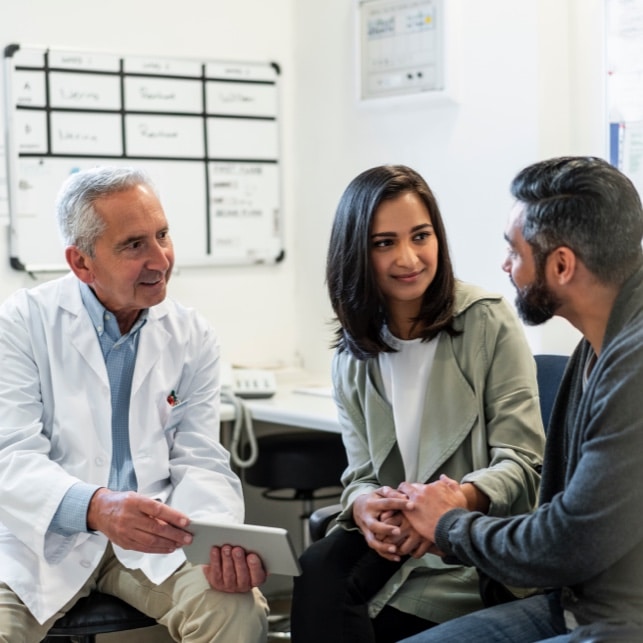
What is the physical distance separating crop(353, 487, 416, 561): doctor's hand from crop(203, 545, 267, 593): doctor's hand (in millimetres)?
211

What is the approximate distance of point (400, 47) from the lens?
3172mm

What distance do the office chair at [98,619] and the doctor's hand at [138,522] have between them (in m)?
0.17

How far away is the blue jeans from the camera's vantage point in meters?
1.76

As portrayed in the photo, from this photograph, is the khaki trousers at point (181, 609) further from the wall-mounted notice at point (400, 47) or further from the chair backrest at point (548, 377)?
the wall-mounted notice at point (400, 47)

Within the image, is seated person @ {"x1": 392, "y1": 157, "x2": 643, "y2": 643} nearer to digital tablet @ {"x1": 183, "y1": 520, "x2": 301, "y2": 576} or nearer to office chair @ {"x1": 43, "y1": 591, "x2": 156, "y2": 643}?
digital tablet @ {"x1": 183, "y1": 520, "x2": 301, "y2": 576}

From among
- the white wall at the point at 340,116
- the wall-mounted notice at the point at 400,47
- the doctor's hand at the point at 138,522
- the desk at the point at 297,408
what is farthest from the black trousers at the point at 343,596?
the wall-mounted notice at the point at 400,47

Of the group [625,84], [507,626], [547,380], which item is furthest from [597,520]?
[625,84]

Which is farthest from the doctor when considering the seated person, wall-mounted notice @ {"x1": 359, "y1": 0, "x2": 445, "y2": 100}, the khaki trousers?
wall-mounted notice @ {"x1": 359, "y1": 0, "x2": 445, "y2": 100}

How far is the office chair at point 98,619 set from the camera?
2.10 m

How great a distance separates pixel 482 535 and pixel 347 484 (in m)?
0.57

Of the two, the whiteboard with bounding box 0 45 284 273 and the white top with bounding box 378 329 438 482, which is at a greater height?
the whiteboard with bounding box 0 45 284 273

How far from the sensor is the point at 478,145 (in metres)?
3.01

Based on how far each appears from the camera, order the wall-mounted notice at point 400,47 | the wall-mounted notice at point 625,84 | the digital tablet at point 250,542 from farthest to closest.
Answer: the wall-mounted notice at point 400,47 → the wall-mounted notice at point 625,84 → the digital tablet at point 250,542

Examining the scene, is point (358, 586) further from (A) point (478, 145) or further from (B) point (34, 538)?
(A) point (478, 145)
